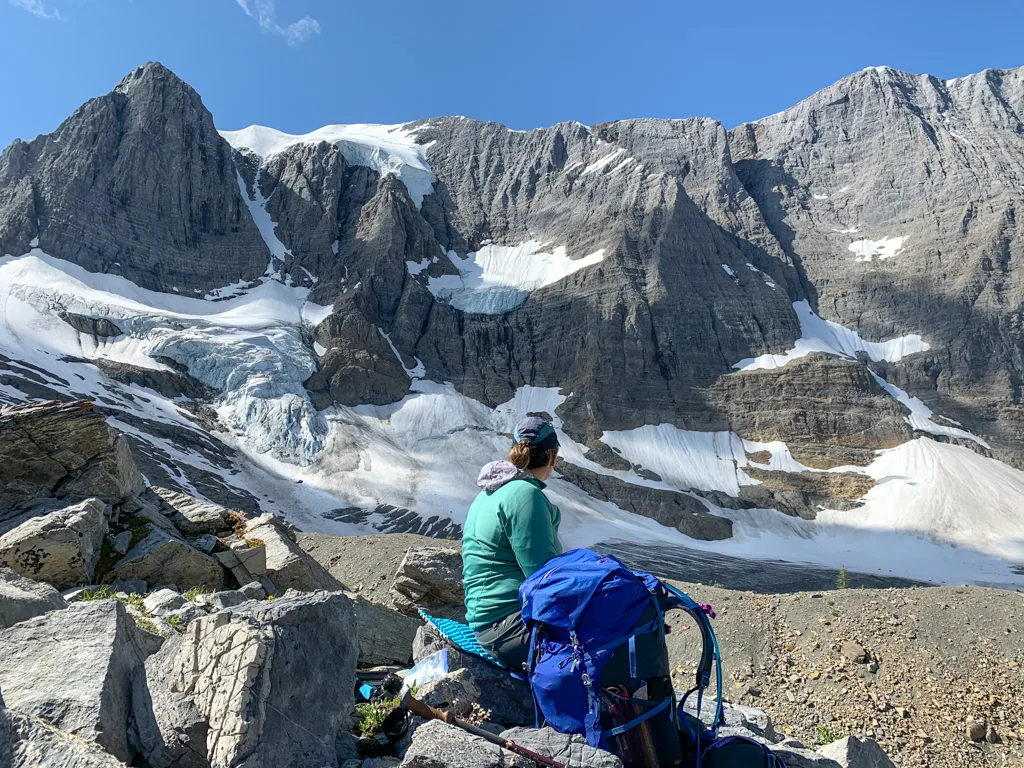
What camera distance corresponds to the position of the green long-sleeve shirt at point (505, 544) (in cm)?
381

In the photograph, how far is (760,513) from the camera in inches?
3083

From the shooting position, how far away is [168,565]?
9125 millimetres

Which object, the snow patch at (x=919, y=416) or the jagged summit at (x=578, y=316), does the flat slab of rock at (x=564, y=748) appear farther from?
the snow patch at (x=919, y=416)

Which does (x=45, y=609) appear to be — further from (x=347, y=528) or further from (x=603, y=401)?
(x=603, y=401)

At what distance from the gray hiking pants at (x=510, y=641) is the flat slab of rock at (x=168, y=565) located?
6.78 meters

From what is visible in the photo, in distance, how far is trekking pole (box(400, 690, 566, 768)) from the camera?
3.13 m

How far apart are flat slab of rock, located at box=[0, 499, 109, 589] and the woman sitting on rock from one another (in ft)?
21.1

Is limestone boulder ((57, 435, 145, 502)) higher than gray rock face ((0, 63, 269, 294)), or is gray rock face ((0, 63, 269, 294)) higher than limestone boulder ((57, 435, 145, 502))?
gray rock face ((0, 63, 269, 294))

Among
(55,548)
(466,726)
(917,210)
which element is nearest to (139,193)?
(55,548)

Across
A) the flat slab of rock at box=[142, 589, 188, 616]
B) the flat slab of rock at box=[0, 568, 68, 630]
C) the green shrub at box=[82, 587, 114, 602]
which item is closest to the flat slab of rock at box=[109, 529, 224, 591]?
the green shrub at box=[82, 587, 114, 602]

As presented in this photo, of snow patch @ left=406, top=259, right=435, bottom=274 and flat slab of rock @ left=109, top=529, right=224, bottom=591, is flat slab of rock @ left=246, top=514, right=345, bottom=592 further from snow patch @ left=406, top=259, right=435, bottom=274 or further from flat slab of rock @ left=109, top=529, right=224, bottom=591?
snow patch @ left=406, top=259, right=435, bottom=274

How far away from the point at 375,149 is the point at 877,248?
3962 inches

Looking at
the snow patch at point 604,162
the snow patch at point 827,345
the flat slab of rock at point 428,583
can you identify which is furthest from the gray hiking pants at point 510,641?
the snow patch at point 604,162

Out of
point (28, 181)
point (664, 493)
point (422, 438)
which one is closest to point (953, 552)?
point (664, 493)
